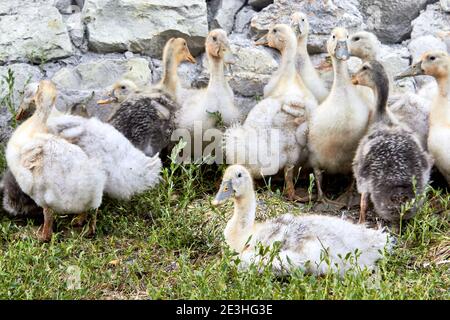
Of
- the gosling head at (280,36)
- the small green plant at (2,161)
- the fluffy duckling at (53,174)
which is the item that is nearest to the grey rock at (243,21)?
the gosling head at (280,36)

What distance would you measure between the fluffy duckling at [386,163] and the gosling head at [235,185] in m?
0.86

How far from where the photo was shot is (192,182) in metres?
6.66

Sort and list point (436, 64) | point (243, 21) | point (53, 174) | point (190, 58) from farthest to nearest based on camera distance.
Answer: point (243, 21), point (190, 58), point (436, 64), point (53, 174)

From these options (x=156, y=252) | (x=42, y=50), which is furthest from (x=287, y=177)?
(x=42, y=50)

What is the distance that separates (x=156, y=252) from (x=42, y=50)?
7.40 ft

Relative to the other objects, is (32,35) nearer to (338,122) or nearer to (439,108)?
(338,122)

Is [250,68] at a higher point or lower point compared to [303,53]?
lower

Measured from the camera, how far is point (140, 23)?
7.45 metres

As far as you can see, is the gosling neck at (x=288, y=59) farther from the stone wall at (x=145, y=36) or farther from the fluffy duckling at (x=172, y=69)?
the fluffy duckling at (x=172, y=69)

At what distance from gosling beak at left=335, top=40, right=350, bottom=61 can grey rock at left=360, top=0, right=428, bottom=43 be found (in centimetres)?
126

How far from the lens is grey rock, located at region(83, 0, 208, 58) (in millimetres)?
7410

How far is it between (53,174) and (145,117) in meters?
1.14

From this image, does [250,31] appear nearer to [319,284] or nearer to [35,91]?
[35,91]

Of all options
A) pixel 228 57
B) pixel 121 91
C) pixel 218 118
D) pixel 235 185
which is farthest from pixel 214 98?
pixel 235 185
